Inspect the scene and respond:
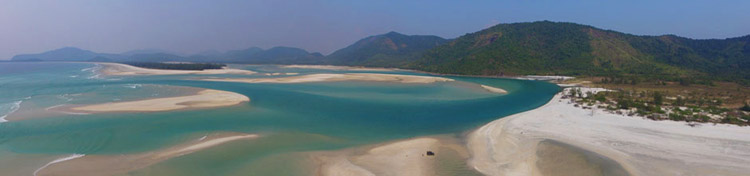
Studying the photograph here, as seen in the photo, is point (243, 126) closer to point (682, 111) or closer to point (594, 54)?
point (682, 111)

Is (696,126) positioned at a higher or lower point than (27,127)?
higher

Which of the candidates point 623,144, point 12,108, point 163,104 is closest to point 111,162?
point 163,104

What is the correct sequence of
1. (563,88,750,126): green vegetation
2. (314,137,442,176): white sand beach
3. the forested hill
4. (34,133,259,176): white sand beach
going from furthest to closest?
1. the forested hill
2. (563,88,750,126): green vegetation
3. (314,137,442,176): white sand beach
4. (34,133,259,176): white sand beach

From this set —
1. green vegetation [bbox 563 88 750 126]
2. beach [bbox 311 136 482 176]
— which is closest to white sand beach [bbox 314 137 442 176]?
beach [bbox 311 136 482 176]

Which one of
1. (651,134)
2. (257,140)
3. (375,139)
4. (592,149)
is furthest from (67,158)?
(651,134)

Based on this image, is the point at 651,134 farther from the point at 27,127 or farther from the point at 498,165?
the point at 27,127

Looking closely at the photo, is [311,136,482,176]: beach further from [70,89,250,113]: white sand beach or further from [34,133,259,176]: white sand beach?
[70,89,250,113]: white sand beach

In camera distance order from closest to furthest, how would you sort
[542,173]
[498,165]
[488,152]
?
1. [542,173]
2. [498,165]
3. [488,152]
